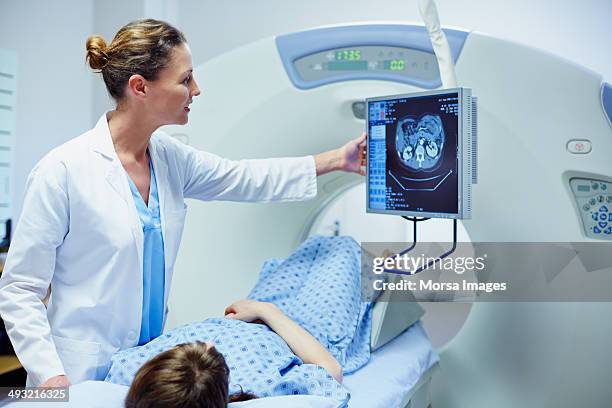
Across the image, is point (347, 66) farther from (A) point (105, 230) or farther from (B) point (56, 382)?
(B) point (56, 382)

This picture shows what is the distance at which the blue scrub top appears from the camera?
142cm

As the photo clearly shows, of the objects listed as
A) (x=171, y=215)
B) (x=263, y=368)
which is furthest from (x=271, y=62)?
(x=263, y=368)

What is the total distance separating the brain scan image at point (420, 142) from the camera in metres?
1.58

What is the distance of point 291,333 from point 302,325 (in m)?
0.16

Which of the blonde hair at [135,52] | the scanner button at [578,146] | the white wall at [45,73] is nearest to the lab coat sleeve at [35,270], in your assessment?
the blonde hair at [135,52]

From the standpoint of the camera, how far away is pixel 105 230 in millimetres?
1327

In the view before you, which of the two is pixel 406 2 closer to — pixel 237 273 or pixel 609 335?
pixel 237 273

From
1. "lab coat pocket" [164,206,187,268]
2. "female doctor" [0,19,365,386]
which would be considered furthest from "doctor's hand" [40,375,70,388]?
"lab coat pocket" [164,206,187,268]

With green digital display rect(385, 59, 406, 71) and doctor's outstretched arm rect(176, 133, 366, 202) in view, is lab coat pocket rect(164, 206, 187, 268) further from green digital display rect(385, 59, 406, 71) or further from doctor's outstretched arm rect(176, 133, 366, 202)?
green digital display rect(385, 59, 406, 71)

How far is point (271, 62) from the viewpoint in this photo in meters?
2.02

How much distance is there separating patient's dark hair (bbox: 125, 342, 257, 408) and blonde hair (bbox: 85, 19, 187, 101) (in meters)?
0.62

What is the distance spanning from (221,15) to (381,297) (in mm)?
1513

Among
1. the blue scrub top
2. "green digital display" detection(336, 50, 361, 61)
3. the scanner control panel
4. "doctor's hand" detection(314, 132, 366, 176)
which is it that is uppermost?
"green digital display" detection(336, 50, 361, 61)

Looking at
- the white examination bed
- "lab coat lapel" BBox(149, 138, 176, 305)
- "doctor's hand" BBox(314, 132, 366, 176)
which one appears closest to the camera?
the white examination bed
